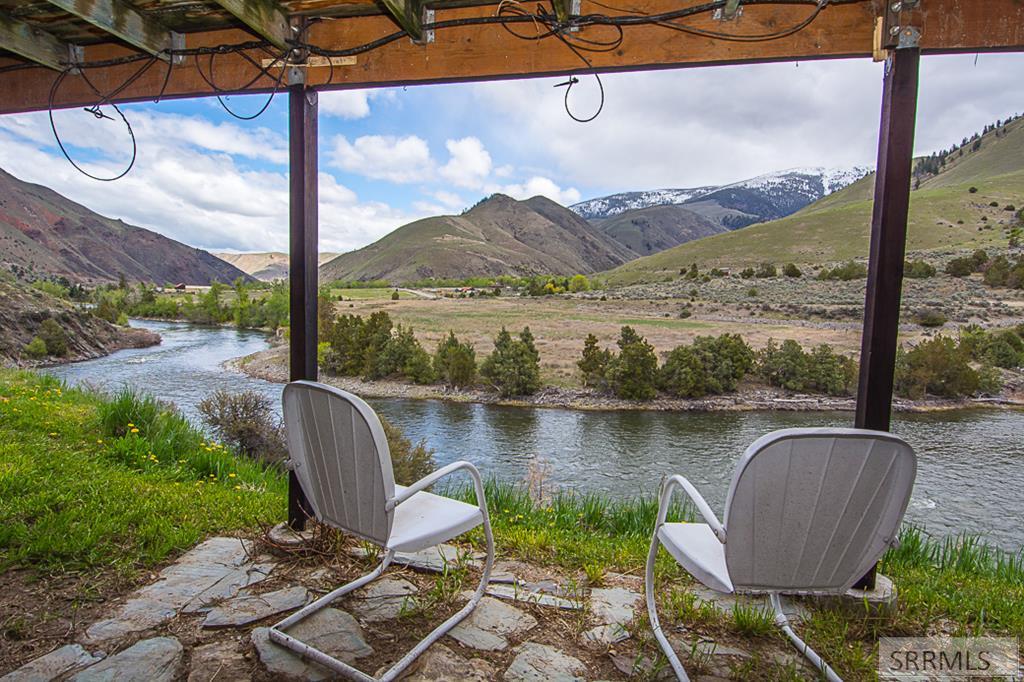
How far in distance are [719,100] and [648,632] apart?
504 inches

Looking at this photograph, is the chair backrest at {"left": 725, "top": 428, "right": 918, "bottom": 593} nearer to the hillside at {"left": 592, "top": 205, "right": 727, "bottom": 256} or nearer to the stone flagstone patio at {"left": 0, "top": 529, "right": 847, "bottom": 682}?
the stone flagstone patio at {"left": 0, "top": 529, "right": 847, "bottom": 682}

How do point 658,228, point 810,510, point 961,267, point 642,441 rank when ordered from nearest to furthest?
point 810,510, point 642,441, point 961,267, point 658,228

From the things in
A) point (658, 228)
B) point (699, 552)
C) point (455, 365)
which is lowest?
point (455, 365)

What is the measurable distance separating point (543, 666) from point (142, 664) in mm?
1050

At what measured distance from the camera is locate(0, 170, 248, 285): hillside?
14055 mm

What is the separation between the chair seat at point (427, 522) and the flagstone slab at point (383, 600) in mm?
317

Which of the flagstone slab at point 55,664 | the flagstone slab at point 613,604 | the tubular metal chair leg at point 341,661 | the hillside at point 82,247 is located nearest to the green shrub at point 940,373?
the flagstone slab at point 613,604

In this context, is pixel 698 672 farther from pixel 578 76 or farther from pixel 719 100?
pixel 719 100

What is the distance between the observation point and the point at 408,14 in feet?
5.94

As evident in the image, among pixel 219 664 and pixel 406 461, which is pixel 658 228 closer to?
pixel 406 461

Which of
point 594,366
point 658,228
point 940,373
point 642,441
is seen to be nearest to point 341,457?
point 642,441

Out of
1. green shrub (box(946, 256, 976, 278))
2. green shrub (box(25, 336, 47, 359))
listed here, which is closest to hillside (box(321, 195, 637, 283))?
green shrub (box(25, 336, 47, 359))

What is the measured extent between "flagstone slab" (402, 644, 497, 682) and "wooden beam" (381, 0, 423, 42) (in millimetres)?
1954

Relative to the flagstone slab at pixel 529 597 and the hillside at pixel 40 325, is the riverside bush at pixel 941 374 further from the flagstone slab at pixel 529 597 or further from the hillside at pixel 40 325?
the hillside at pixel 40 325
